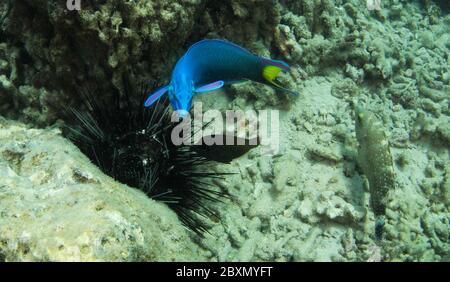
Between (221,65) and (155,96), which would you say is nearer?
(155,96)

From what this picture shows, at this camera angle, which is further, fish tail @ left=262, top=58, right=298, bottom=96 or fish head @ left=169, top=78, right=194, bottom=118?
fish tail @ left=262, top=58, right=298, bottom=96

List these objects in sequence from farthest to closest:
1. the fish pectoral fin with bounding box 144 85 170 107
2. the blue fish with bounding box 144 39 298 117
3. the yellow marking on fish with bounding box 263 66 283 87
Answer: the yellow marking on fish with bounding box 263 66 283 87, the blue fish with bounding box 144 39 298 117, the fish pectoral fin with bounding box 144 85 170 107

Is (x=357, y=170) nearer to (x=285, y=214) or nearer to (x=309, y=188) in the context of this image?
(x=309, y=188)

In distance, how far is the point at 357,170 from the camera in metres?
2.98

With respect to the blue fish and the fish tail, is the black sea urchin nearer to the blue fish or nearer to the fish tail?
the blue fish

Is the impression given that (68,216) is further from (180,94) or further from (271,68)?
(271,68)

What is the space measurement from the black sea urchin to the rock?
0.37 metres

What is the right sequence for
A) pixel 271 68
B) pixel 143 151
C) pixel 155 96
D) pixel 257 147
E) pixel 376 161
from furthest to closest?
1. pixel 257 147
2. pixel 143 151
3. pixel 376 161
4. pixel 271 68
5. pixel 155 96

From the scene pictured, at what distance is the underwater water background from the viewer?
2.05 meters

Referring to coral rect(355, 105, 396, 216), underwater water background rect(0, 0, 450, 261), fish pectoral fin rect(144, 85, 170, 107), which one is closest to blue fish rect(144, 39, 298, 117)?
fish pectoral fin rect(144, 85, 170, 107)

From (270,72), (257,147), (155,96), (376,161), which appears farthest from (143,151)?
(376,161)

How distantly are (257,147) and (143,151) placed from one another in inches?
40.9

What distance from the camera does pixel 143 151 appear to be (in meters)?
2.72

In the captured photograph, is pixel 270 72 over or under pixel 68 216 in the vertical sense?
over
